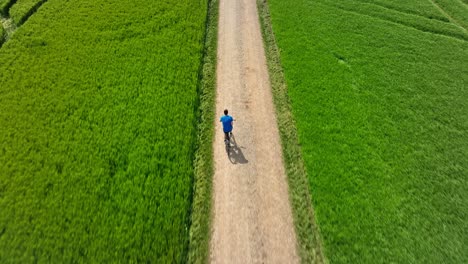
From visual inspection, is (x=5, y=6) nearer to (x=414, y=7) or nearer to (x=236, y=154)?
(x=236, y=154)

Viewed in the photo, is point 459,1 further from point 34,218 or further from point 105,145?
point 34,218

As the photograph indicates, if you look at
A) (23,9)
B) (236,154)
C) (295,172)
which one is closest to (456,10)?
(295,172)

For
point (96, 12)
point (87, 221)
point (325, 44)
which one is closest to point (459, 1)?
point (325, 44)

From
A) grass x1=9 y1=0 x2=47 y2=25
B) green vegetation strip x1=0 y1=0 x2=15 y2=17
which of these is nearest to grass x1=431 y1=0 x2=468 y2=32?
grass x1=9 y1=0 x2=47 y2=25

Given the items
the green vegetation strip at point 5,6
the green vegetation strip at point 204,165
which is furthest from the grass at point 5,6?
the green vegetation strip at point 204,165

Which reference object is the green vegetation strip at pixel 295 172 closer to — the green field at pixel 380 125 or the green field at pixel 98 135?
the green field at pixel 380 125

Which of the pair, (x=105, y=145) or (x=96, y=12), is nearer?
(x=105, y=145)
